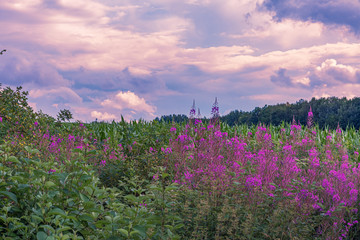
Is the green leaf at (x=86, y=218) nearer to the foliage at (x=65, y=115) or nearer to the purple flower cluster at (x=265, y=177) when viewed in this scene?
the purple flower cluster at (x=265, y=177)

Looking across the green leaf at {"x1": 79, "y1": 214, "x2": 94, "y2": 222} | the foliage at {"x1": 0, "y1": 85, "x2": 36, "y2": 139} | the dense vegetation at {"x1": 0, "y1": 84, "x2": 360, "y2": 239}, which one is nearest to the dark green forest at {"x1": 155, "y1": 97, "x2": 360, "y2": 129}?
the dense vegetation at {"x1": 0, "y1": 84, "x2": 360, "y2": 239}

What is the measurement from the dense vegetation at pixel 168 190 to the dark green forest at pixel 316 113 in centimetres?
529

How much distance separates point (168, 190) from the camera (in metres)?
3.35

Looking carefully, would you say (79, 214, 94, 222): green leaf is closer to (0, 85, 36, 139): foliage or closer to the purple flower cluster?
the purple flower cluster

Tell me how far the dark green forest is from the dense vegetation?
5291 mm

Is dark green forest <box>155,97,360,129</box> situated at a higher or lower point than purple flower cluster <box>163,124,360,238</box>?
higher

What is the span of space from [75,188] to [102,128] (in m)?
8.84

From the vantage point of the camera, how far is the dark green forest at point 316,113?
15.0 meters

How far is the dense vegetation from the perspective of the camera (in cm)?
294

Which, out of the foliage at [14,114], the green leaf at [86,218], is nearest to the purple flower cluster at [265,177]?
the green leaf at [86,218]

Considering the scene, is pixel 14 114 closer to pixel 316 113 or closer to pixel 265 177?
pixel 265 177

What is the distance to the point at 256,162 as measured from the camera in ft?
20.2

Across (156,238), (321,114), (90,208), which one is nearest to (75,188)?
(90,208)

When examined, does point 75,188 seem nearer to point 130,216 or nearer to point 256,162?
point 130,216
